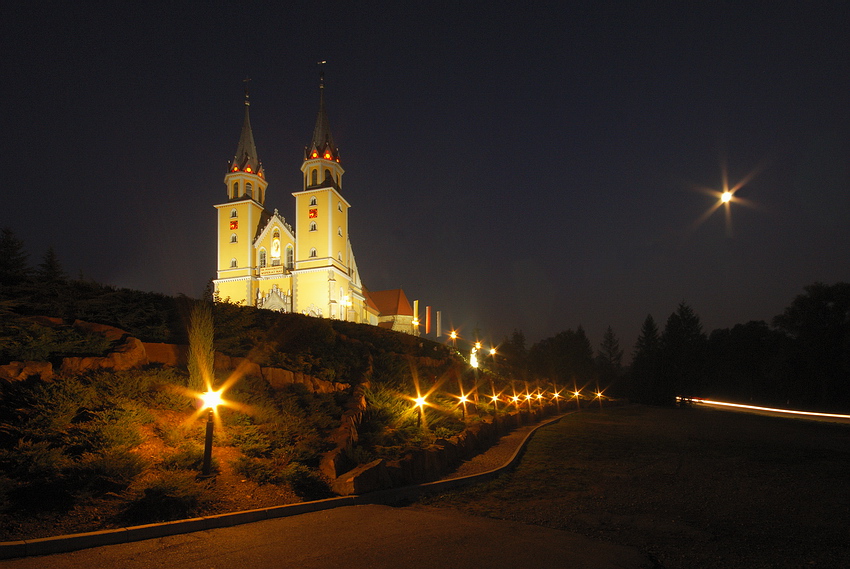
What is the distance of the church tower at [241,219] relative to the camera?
184ft

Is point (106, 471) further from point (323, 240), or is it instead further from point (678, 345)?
point (678, 345)

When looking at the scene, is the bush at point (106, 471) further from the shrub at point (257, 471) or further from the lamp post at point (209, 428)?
the shrub at point (257, 471)

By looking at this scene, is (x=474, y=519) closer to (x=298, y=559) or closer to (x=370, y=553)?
(x=370, y=553)

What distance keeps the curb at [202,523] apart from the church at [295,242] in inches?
1688

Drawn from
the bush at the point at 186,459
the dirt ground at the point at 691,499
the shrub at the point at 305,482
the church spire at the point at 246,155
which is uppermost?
the church spire at the point at 246,155

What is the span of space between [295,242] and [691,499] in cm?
5214

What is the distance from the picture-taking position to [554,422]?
23.6 metres

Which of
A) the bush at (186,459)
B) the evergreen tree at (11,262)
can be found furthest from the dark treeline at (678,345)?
the bush at (186,459)

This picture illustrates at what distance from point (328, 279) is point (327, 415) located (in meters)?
41.7

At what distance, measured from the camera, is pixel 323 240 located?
54500 mm

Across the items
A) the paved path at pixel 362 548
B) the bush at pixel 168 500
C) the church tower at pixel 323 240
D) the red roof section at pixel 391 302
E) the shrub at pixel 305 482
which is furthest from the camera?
the red roof section at pixel 391 302

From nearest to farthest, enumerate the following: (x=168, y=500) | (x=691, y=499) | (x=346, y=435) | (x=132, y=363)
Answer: (x=168, y=500) < (x=691, y=499) < (x=132, y=363) < (x=346, y=435)

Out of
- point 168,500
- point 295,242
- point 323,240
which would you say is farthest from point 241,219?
point 168,500

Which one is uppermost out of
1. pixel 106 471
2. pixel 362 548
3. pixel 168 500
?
pixel 106 471
